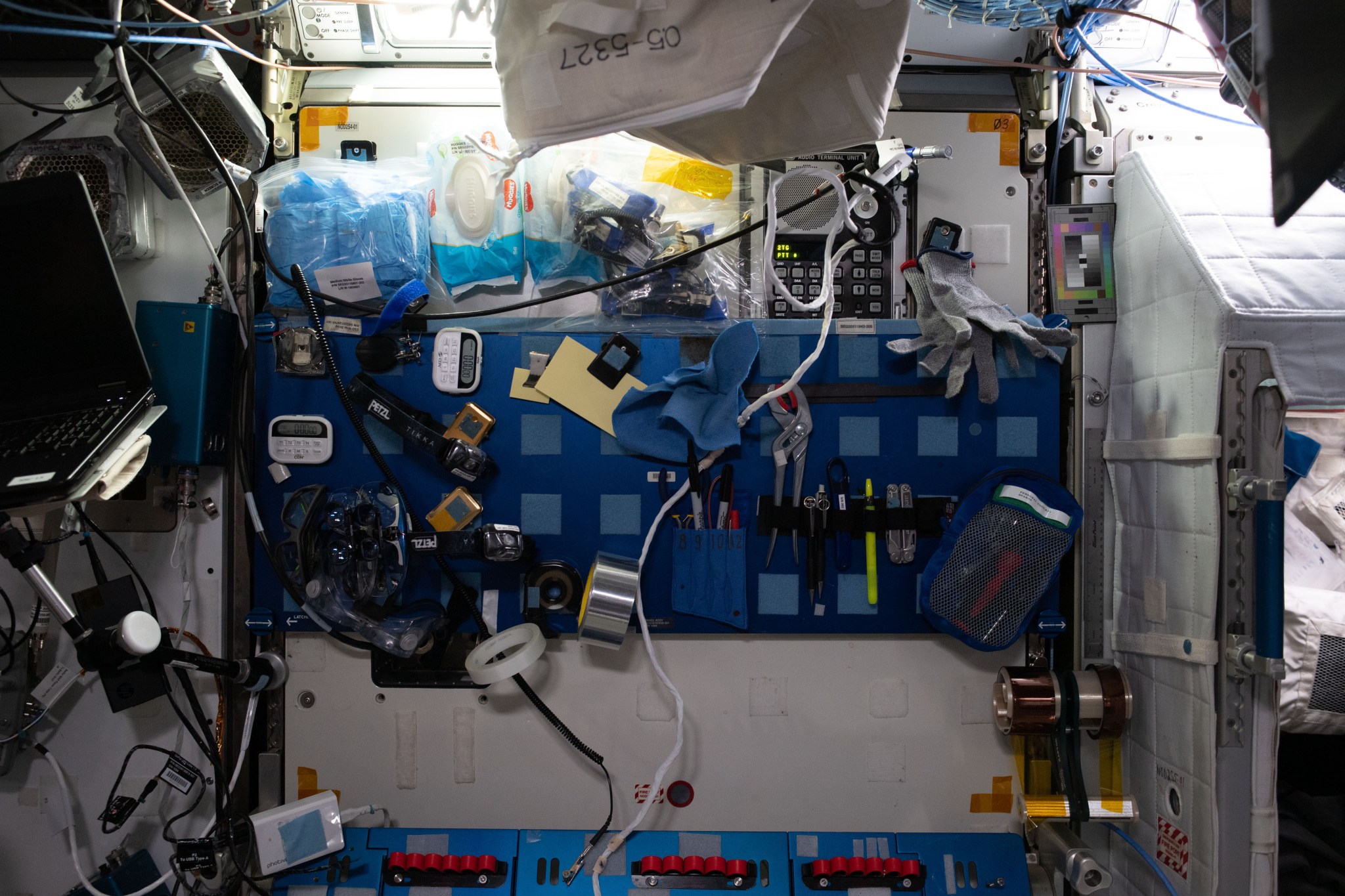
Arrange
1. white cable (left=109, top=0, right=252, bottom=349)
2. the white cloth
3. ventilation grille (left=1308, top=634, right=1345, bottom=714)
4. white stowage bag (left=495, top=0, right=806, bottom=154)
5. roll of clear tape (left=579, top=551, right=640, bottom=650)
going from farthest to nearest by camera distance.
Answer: ventilation grille (left=1308, top=634, right=1345, bottom=714) → roll of clear tape (left=579, top=551, right=640, bottom=650) → white cable (left=109, top=0, right=252, bottom=349) → the white cloth → white stowage bag (left=495, top=0, right=806, bottom=154)

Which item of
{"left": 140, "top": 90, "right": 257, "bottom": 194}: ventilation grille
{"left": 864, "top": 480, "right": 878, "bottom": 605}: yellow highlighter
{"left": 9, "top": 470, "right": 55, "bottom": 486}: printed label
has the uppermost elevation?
{"left": 140, "top": 90, "right": 257, "bottom": 194}: ventilation grille

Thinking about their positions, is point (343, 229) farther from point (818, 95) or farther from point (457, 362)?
point (818, 95)

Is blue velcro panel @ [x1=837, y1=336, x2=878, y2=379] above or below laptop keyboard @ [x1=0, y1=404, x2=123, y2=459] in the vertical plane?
above

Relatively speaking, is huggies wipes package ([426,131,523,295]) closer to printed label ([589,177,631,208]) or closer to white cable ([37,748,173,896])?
printed label ([589,177,631,208])

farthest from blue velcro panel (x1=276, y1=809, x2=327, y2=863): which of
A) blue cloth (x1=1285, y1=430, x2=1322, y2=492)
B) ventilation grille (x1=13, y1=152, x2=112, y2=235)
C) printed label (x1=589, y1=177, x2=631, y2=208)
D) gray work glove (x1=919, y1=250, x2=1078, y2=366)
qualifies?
blue cloth (x1=1285, y1=430, x2=1322, y2=492)

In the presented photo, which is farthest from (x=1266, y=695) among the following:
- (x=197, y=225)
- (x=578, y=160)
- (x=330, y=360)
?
(x=197, y=225)

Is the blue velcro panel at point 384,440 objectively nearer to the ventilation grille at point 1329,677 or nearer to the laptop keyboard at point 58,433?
the laptop keyboard at point 58,433

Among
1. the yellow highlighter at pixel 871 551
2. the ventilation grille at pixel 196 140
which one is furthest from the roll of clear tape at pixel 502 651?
the ventilation grille at pixel 196 140

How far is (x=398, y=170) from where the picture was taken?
186 centimetres

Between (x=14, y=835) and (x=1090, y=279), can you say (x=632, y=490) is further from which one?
(x=14, y=835)

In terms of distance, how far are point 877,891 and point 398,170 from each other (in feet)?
6.70

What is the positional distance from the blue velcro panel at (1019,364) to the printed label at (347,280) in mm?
1475

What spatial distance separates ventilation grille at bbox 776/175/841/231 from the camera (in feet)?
6.21

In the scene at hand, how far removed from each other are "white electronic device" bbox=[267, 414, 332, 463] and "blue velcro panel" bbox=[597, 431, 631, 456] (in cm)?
64
